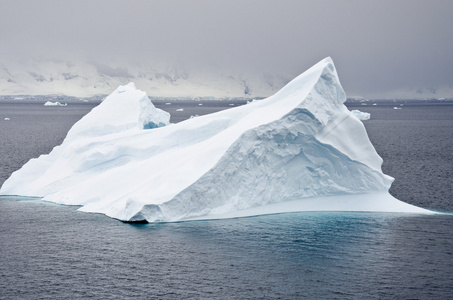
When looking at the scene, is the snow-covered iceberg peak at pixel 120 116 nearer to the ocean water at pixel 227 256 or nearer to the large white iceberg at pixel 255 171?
the large white iceberg at pixel 255 171

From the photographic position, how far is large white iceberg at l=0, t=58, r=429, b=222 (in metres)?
26.7

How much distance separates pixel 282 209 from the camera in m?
28.4

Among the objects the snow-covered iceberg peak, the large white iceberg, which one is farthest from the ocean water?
the snow-covered iceberg peak

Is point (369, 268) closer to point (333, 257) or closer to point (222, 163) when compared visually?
point (333, 257)

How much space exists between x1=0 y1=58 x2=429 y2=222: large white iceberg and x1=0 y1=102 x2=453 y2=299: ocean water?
1.08 meters

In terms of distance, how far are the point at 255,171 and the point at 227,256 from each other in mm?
8327

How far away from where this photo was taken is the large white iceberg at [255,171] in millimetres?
26703

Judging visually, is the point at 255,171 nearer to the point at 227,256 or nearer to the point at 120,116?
the point at 227,256

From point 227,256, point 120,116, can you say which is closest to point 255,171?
point 227,256

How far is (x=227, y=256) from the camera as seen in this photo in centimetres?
2072

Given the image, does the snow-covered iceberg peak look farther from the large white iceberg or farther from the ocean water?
the ocean water

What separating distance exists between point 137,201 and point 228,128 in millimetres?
7985

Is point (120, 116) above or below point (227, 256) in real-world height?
above

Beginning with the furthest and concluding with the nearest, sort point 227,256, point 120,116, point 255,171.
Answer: point 120,116 < point 255,171 < point 227,256
